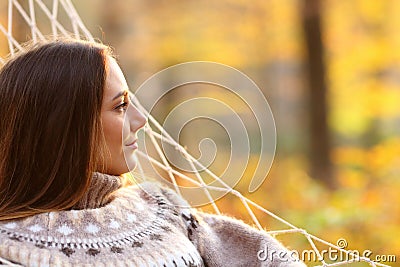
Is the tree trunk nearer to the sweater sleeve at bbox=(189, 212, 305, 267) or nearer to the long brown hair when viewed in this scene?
the sweater sleeve at bbox=(189, 212, 305, 267)

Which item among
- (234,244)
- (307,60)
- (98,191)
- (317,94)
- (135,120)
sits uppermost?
(135,120)

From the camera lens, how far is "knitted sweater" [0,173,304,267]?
109 centimetres

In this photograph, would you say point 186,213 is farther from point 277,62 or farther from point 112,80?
point 277,62

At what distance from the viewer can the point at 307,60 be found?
177 inches

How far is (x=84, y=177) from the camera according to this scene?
1.14m

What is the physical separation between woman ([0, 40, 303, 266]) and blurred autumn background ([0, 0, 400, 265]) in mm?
1808

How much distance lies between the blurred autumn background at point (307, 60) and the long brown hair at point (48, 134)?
6.13 ft

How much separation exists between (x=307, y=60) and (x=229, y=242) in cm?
332

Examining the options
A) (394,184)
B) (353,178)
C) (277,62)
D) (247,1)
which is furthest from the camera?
(277,62)

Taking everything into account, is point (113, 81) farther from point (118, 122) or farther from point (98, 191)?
point (98, 191)

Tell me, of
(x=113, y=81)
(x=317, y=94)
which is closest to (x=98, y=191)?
(x=113, y=81)

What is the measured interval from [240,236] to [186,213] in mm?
107

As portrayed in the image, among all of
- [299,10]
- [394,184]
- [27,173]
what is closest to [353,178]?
[394,184]

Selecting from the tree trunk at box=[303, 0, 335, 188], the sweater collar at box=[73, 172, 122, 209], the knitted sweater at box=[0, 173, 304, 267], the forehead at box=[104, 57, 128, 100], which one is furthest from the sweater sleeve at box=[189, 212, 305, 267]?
the tree trunk at box=[303, 0, 335, 188]
